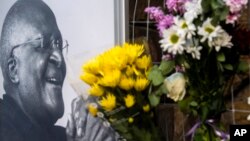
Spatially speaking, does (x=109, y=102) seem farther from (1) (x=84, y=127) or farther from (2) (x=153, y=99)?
(1) (x=84, y=127)

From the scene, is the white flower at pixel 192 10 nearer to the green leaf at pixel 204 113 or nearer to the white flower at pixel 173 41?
the white flower at pixel 173 41

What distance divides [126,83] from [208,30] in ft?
0.83

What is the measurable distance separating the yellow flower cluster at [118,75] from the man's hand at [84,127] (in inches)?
11.6

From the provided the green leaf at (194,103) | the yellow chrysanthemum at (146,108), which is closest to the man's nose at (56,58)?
the yellow chrysanthemum at (146,108)

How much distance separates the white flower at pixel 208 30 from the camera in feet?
2.76

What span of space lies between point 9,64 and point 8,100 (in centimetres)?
15

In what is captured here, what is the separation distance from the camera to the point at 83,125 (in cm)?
131

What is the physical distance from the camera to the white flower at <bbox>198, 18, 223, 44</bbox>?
840 millimetres

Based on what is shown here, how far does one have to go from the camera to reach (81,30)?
1315mm

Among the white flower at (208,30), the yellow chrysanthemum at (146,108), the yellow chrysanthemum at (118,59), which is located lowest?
the yellow chrysanthemum at (146,108)

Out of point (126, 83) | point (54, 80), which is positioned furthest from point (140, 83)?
point (54, 80)

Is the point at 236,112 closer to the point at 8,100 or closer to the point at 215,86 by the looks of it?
the point at 215,86

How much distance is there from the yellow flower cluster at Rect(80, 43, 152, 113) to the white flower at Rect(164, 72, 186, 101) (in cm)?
7

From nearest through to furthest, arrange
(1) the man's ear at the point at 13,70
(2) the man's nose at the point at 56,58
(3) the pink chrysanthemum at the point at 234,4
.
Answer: (3) the pink chrysanthemum at the point at 234,4 → (2) the man's nose at the point at 56,58 → (1) the man's ear at the point at 13,70
